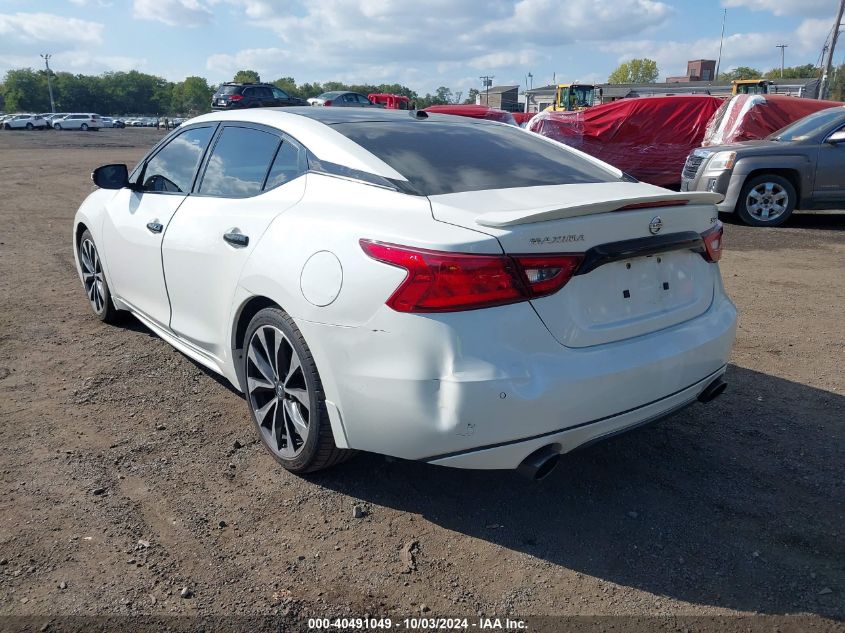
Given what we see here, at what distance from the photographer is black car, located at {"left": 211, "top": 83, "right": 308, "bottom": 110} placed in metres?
31.1

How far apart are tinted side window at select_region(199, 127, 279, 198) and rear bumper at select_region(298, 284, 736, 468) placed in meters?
1.16

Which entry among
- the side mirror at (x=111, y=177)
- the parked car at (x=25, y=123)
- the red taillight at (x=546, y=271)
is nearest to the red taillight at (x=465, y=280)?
the red taillight at (x=546, y=271)

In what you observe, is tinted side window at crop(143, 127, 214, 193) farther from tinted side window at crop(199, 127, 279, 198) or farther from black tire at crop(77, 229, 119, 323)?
black tire at crop(77, 229, 119, 323)

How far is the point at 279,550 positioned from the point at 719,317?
2.15 metres

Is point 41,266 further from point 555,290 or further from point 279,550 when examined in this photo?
point 555,290

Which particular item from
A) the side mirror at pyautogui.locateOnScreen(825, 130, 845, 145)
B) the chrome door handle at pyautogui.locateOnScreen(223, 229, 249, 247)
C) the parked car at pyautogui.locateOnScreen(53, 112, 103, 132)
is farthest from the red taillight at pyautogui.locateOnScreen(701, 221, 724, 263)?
the parked car at pyautogui.locateOnScreen(53, 112, 103, 132)

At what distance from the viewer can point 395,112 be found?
4164 mm

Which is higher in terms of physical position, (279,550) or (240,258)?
(240,258)

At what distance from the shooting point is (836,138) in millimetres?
10039

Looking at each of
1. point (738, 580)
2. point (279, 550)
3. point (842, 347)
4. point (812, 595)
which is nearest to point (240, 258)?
point (279, 550)

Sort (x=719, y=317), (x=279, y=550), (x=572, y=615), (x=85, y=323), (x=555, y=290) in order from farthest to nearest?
(x=85, y=323) → (x=719, y=317) → (x=279, y=550) → (x=555, y=290) → (x=572, y=615)

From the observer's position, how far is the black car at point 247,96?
31.1 m

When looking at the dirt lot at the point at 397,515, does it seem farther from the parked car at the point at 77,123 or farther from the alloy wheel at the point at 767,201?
the parked car at the point at 77,123

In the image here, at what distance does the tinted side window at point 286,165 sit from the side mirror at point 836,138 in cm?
941
